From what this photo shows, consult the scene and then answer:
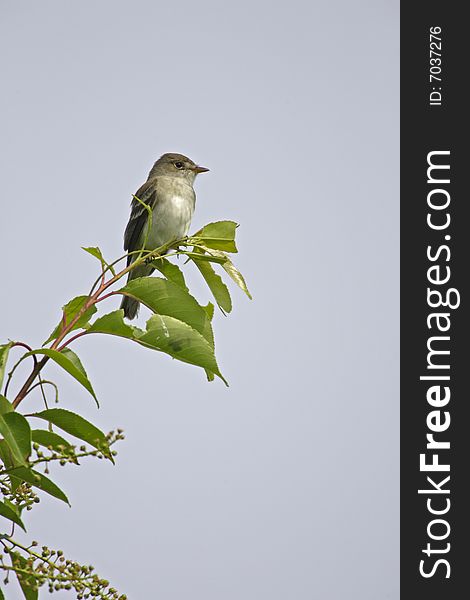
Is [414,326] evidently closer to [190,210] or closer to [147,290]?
[190,210]

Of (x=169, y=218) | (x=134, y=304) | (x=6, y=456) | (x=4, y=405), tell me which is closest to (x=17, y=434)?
(x=4, y=405)

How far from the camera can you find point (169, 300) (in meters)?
2.82

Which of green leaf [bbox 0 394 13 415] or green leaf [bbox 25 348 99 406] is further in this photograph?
green leaf [bbox 25 348 99 406]

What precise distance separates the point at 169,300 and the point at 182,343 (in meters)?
0.23

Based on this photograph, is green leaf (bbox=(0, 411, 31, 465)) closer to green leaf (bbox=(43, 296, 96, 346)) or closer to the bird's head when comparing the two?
green leaf (bbox=(43, 296, 96, 346))

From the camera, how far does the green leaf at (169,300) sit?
2801mm

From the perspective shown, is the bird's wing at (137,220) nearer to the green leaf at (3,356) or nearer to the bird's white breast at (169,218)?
the bird's white breast at (169,218)

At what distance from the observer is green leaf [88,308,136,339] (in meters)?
2.63

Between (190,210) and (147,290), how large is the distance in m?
4.51

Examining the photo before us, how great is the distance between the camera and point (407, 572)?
8031 millimetres

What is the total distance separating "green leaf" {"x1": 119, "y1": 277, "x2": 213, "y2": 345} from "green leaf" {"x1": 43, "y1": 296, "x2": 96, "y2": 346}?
15cm

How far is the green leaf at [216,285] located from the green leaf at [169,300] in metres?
0.47

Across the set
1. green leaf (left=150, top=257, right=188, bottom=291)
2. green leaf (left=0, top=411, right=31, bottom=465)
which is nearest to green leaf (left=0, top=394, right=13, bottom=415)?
green leaf (left=0, top=411, right=31, bottom=465)

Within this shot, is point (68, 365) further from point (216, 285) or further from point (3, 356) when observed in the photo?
point (216, 285)
